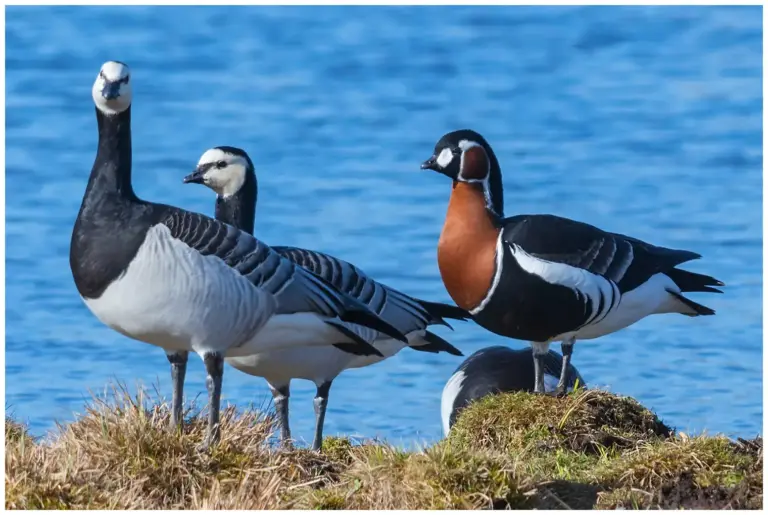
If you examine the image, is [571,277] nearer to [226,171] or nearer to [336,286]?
[336,286]

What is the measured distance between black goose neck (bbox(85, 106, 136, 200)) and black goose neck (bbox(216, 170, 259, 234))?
4.99ft

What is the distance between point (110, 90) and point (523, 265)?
3.27 meters

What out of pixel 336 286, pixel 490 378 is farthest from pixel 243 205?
pixel 490 378

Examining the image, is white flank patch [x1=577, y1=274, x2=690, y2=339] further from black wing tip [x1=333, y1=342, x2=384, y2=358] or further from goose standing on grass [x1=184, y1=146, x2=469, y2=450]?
black wing tip [x1=333, y1=342, x2=384, y2=358]

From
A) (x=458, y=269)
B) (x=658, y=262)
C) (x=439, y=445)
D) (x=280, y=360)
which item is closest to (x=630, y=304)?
(x=658, y=262)

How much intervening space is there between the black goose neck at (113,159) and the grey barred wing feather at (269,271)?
1.20 feet

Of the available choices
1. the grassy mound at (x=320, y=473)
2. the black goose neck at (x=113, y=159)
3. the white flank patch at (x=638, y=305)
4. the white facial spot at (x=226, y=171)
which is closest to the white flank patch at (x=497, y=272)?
the white flank patch at (x=638, y=305)

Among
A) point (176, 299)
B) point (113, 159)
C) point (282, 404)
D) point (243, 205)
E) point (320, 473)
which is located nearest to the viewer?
point (176, 299)

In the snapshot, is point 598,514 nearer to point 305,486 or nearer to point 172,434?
point 305,486

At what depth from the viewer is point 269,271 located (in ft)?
30.5

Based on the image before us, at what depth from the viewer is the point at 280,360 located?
10109 millimetres

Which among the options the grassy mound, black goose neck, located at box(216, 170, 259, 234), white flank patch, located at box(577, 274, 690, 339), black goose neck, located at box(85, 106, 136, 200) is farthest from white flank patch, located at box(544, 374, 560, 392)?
black goose neck, located at box(85, 106, 136, 200)

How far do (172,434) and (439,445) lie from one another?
1540 mm

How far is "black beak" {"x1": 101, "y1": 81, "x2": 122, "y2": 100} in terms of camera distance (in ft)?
30.4
